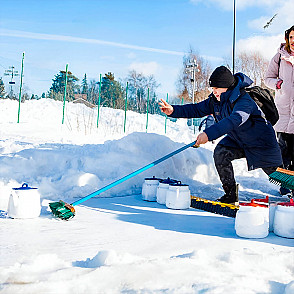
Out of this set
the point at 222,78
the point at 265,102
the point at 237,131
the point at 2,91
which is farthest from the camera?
the point at 2,91

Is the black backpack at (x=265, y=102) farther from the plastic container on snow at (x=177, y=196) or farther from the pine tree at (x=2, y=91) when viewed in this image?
the pine tree at (x=2, y=91)

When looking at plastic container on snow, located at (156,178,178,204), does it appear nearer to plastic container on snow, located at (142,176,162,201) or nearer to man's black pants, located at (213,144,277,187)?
plastic container on snow, located at (142,176,162,201)

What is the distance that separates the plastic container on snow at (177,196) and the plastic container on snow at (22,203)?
121 centimetres

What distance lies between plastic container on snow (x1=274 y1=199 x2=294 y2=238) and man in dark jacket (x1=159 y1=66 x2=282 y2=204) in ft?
2.58

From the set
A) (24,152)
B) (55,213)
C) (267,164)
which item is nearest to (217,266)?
(55,213)

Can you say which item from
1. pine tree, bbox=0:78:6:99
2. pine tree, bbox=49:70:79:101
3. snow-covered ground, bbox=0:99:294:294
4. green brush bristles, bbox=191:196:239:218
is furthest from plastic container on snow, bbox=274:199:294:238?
pine tree, bbox=0:78:6:99

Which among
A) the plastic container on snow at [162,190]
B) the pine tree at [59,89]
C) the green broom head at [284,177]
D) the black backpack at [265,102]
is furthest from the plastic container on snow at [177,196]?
the pine tree at [59,89]

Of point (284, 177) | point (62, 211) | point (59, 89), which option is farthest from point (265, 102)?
point (59, 89)

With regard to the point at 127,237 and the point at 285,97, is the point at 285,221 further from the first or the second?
the point at 285,97

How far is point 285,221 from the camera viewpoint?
8.59 feet

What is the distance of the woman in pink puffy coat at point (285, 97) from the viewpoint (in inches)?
159

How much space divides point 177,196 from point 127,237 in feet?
3.52

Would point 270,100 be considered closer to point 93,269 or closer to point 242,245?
point 242,245

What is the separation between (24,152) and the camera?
444cm
